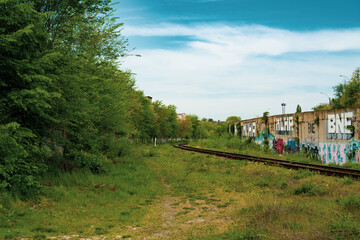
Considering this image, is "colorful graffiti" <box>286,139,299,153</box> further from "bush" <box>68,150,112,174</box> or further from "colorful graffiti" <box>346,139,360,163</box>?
"bush" <box>68,150,112,174</box>

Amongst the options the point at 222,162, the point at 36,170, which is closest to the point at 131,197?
the point at 36,170

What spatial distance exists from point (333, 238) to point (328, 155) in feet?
62.5

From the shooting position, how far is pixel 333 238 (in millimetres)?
5012

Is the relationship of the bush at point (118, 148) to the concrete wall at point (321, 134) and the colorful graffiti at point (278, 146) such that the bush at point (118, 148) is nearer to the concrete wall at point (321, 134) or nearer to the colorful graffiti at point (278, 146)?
the concrete wall at point (321, 134)

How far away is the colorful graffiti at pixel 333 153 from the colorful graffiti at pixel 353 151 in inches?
20.4

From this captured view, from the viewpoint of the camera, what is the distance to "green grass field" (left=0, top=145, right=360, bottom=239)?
20.9ft

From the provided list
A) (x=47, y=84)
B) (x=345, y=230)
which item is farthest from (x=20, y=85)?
(x=345, y=230)

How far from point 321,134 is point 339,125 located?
212 cm

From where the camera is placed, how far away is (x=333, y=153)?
21.4 metres

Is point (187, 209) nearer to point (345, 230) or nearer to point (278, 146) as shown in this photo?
point (345, 230)

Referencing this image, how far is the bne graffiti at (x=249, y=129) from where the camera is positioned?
37250mm

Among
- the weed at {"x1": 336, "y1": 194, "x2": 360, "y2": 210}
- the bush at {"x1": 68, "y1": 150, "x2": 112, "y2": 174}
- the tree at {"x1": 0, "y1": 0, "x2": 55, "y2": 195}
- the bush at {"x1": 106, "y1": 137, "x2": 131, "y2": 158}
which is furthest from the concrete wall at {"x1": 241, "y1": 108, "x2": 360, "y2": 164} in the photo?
the tree at {"x1": 0, "y1": 0, "x2": 55, "y2": 195}

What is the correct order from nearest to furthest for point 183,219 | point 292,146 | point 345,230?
point 345,230, point 183,219, point 292,146

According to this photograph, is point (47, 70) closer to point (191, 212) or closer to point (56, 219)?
point (56, 219)
